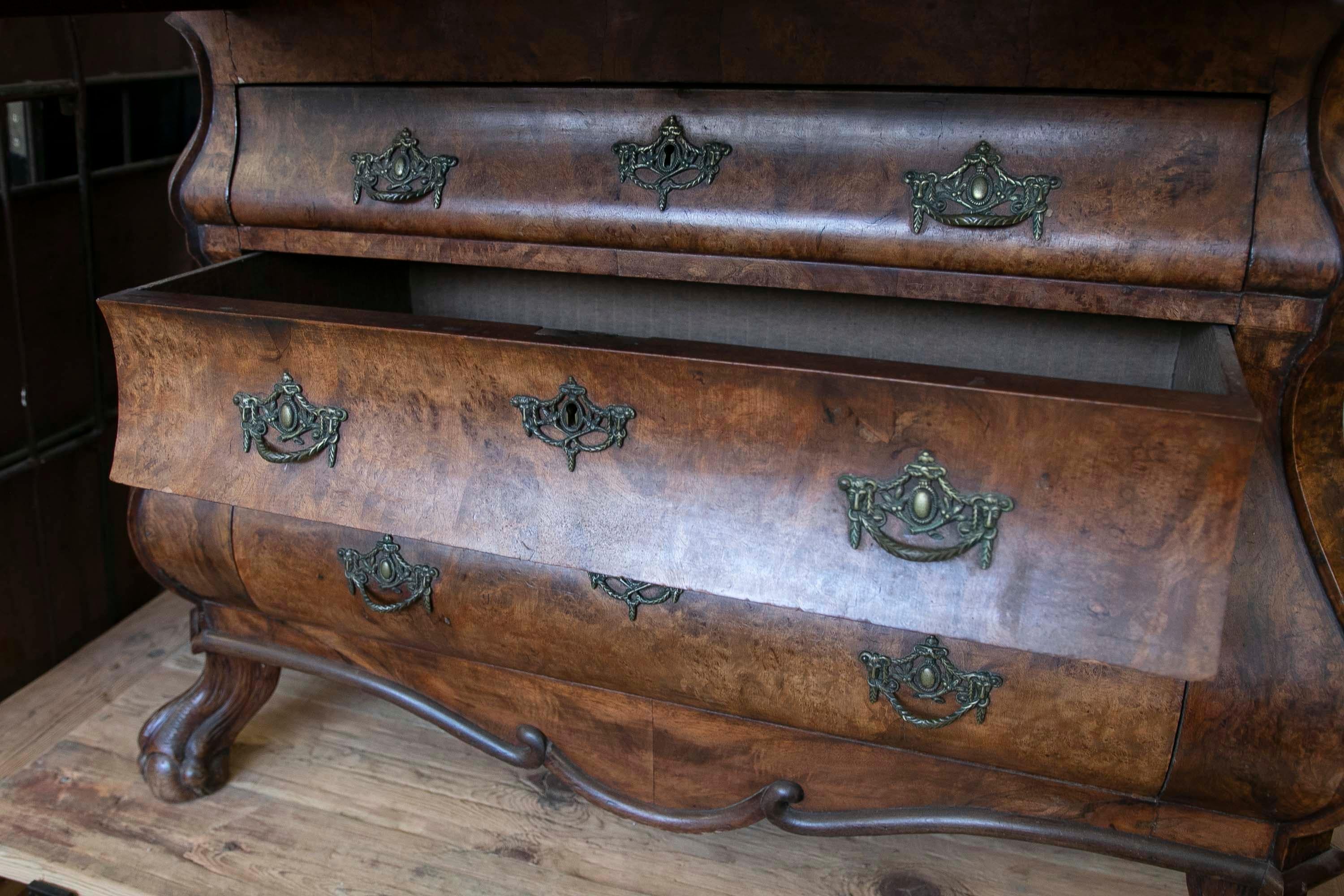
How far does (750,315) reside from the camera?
4.28 ft

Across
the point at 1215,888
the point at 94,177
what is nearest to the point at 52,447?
the point at 94,177

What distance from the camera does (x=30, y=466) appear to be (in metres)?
1.63

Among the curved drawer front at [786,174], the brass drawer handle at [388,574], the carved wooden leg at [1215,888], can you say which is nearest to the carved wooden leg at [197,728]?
the brass drawer handle at [388,574]

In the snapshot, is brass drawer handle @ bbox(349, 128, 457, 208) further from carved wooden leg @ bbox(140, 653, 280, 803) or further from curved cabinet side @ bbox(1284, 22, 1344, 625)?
curved cabinet side @ bbox(1284, 22, 1344, 625)

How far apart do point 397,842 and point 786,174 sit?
3.05 feet

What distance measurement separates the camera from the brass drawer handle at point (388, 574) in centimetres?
110

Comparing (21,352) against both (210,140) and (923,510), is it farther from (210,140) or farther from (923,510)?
(923,510)

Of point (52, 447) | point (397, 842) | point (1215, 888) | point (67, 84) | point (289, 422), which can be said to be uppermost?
point (67, 84)

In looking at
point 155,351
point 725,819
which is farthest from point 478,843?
point 155,351

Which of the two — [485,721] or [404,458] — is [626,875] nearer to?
[485,721]

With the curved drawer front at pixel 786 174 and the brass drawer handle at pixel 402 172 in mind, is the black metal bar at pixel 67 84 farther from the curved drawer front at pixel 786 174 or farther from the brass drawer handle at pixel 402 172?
the brass drawer handle at pixel 402 172

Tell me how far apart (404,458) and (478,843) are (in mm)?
625

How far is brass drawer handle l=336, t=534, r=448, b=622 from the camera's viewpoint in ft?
3.62

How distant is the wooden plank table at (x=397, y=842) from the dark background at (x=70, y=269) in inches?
10.7
